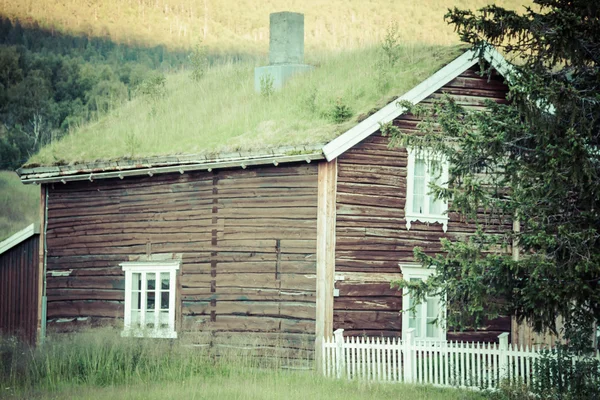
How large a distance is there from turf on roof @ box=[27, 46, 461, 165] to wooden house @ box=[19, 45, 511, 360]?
57cm

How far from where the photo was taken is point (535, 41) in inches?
669

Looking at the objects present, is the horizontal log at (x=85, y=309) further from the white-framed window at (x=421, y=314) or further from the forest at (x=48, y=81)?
the forest at (x=48, y=81)

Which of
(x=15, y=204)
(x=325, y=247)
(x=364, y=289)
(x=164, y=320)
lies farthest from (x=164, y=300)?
(x=15, y=204)

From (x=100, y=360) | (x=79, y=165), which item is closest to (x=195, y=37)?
(x=79, y=165)

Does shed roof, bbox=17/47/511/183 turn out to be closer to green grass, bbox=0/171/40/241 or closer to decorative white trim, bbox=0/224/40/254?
decorative white trim, bbox=0/224/40/254

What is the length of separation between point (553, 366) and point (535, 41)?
609cm

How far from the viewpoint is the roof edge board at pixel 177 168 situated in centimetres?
2228

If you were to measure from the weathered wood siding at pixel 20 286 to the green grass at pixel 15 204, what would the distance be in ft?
115

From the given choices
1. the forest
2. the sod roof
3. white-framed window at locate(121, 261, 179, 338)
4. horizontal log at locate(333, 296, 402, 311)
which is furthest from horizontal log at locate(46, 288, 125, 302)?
the forest

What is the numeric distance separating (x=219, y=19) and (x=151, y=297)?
83.0 m

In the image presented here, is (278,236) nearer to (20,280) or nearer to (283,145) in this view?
(283,145)

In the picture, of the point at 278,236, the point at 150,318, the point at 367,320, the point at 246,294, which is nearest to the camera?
the point at 367,320

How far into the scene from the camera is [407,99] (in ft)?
75.4

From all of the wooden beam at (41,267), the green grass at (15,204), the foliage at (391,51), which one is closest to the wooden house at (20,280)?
the wooden beam at (41,267)
